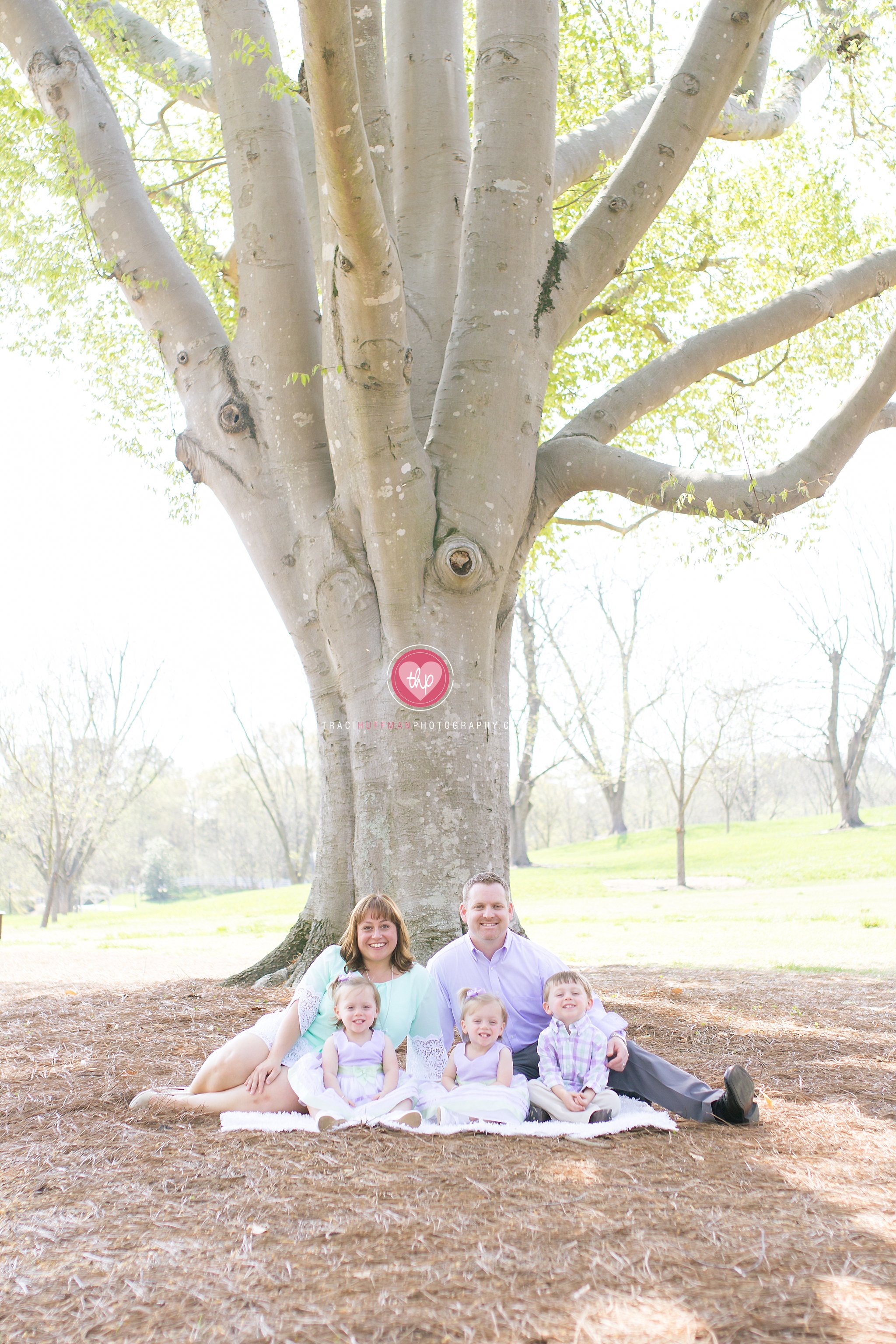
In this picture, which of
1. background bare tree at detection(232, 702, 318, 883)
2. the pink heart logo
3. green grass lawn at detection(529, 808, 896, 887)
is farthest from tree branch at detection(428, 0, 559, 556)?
background bare tree at detection(232, 702, 318, 883)

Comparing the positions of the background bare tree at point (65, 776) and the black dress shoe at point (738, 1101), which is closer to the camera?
the black dress shoe at point (738, 1101)

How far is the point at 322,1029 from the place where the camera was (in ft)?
12.6

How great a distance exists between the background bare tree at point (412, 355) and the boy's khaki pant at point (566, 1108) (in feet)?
→ 5.29

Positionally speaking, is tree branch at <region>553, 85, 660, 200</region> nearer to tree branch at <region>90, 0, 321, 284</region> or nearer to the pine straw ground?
tree branch at <region>90, 0, 321, 284</region>

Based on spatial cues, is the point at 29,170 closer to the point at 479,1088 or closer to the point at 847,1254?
the point at 479,1088

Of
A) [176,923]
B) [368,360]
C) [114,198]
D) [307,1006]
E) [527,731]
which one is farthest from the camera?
[527,731]

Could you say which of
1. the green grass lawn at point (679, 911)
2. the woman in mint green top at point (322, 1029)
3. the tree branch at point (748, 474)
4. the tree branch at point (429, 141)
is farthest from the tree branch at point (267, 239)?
the green grass lawn at point (679, 911)

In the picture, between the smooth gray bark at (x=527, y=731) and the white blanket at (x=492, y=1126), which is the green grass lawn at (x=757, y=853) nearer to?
the smooth gray bark at (x=527, y=731)

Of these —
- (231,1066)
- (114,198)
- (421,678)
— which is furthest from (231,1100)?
(114,198)

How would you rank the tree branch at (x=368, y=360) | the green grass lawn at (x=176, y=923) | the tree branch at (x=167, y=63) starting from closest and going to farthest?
1. the tree branch at (x=368, y=360)
2. the tree branch at (x=167, y=63)
3. the green grass lawn at (x=176, y=923)

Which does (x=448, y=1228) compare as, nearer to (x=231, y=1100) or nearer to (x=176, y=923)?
(x=231, y=1100)

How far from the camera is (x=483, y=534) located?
588cm

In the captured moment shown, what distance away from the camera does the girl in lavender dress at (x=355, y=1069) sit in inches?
141

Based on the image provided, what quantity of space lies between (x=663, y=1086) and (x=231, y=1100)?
1618mm
